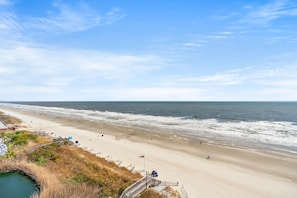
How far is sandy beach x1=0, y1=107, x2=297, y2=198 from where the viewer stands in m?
21.2

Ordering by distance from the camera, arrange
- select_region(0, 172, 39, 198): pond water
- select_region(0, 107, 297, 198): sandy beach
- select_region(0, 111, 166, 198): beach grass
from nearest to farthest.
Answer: select_region(0, 111, 166, 198): beach grass → select_region(0, 172, 39, 198): pond water → select_region(0, 107, 297, 198): sandy beach

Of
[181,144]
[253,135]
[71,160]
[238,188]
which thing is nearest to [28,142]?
[71,160]

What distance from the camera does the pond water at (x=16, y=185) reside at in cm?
2111

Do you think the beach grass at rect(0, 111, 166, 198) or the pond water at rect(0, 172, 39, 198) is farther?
the pond water at rect(0, 172, 39, 198)

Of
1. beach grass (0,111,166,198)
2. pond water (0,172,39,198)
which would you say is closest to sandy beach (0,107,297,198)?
beach grass (0,111,166,198)

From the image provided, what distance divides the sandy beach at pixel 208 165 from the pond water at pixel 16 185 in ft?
31.6

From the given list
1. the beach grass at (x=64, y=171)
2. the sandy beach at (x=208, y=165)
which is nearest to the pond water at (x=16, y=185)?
the beach grass at (x=64, y=171)

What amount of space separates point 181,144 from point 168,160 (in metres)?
9.91

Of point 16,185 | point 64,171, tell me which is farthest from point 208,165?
point 16,185

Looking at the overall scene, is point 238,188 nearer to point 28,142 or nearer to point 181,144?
point 181,144

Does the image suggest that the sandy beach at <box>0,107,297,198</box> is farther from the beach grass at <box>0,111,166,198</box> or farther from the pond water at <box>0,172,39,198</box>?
the pond water at <box>0,172,39,198</box>

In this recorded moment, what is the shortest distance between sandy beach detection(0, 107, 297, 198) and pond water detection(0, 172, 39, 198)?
379 inches

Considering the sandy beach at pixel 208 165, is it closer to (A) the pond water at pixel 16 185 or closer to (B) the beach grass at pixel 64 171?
(B) the beach grass at pixel 64 171

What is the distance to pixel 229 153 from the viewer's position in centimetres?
3378
